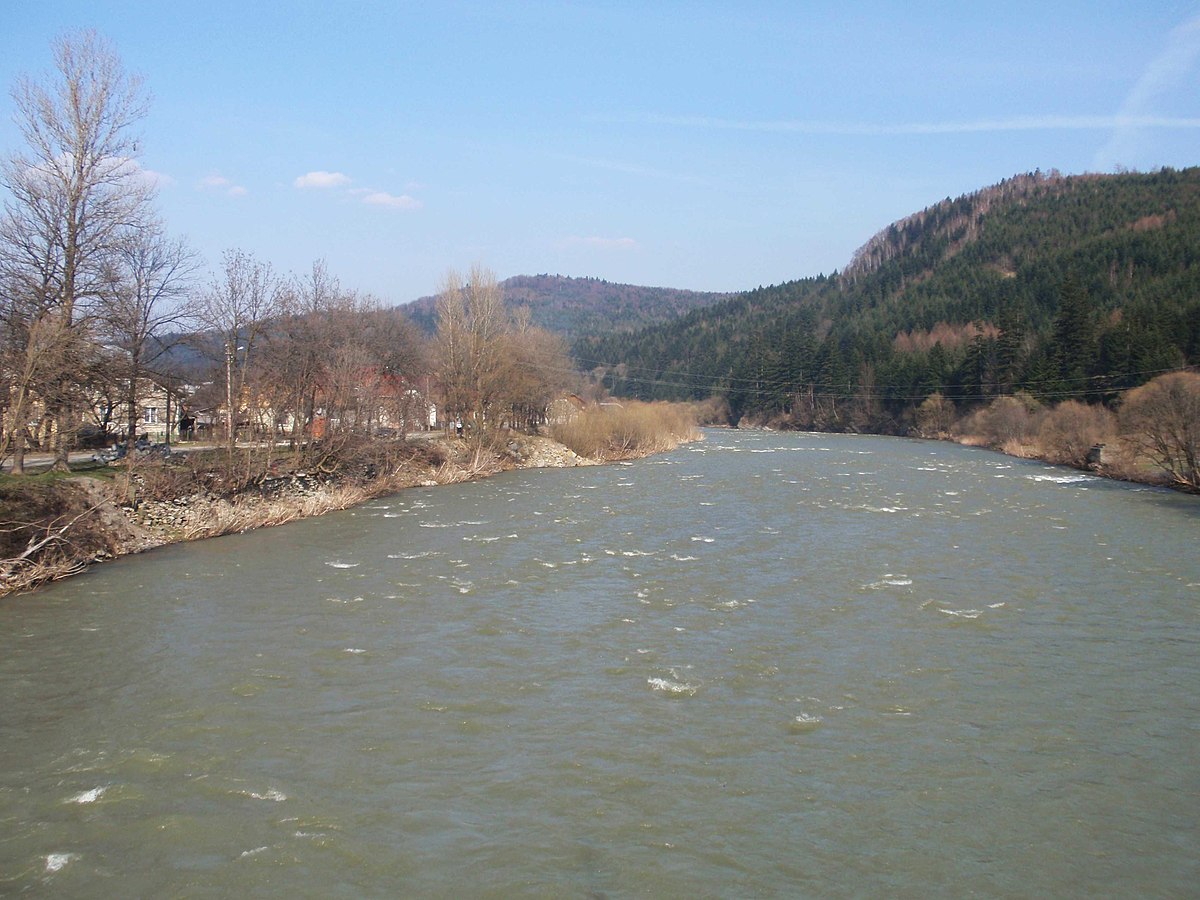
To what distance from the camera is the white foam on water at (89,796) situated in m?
7.70

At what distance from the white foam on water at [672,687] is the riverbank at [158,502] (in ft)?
38.5

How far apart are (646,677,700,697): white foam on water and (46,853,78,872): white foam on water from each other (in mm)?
6241

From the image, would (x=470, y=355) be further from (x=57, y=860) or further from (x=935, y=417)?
(x=935, y=417)

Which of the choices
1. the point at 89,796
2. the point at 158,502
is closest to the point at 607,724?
the point at 89,796

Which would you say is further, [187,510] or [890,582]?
[187,510]

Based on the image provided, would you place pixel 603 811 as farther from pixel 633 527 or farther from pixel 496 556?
pixel 633 527

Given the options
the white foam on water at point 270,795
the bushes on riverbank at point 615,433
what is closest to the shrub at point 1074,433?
the bushes on riverbank at point 615,433

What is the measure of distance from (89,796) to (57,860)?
1154 mm

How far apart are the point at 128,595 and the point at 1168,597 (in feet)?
60.6

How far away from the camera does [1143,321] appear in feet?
199

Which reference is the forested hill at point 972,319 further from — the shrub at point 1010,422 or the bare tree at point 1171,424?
the bare tree at point 1171,424

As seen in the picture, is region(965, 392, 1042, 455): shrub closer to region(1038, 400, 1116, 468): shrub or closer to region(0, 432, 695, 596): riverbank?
region(1038, 400, 1116, 468): shrub

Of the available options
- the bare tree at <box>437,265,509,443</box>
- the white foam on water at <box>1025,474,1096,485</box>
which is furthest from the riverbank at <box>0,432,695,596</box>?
the white foam on water at <box>1025,474,1096,485</box>

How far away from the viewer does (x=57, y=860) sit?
6703 mm
